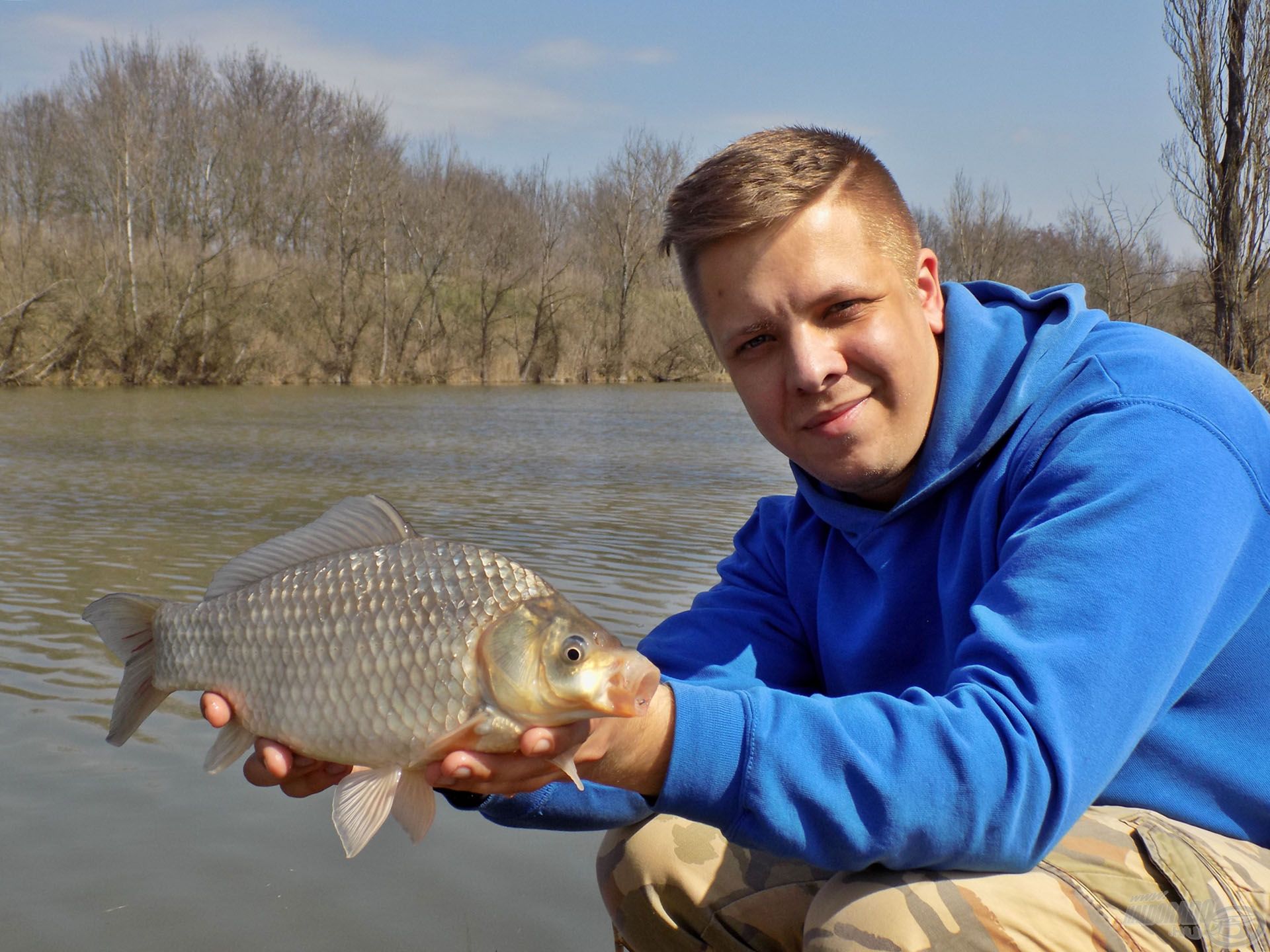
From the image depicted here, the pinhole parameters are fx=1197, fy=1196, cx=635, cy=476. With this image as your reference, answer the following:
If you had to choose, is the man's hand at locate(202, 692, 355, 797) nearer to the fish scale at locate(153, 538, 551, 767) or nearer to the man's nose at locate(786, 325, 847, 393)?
the fish scale at locate(153, 538, 551, 767)

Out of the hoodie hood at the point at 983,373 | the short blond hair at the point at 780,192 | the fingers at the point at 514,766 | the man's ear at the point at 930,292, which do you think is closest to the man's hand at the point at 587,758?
the fingers at the point at 514,766

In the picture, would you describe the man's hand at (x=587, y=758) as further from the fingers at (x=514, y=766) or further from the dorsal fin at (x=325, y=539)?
the dorsal fin at (x=325, y=539)

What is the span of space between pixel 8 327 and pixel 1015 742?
26870 millimetres

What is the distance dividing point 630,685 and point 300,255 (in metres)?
34.5

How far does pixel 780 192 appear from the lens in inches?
79.0

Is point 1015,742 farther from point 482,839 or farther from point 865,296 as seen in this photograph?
point 482,839

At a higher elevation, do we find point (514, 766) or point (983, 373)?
point (983, 373)

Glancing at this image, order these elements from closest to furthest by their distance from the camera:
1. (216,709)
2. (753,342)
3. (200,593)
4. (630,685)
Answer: (630,685), (216,709), (753,342), (200,593)

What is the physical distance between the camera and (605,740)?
1.49 m

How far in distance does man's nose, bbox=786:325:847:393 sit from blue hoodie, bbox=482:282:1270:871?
193mm

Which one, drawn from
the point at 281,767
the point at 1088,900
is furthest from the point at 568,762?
the point at 1088,900

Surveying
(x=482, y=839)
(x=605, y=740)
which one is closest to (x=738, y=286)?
(x=605, y=740)

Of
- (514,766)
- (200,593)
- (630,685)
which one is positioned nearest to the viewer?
(630,685)

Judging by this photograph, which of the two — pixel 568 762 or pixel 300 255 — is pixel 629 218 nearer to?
pixel 300 255
